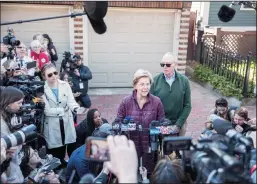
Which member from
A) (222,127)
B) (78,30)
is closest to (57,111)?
(222,127)

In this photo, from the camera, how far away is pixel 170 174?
1949 millimetres

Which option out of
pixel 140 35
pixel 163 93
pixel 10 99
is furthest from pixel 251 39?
pixel 10 99

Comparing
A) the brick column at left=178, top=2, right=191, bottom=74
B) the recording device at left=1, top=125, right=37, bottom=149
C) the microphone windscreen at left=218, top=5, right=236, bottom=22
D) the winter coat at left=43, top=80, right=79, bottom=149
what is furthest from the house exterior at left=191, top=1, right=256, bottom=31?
the recording device at left=1, top=125, right=37, bottom=149

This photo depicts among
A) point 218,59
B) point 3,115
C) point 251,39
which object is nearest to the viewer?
point 3,115

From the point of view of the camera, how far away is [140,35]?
8.20 metres

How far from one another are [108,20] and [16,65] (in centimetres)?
419

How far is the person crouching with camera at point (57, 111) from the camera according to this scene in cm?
392

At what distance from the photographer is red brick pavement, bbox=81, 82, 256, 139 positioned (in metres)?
6.51

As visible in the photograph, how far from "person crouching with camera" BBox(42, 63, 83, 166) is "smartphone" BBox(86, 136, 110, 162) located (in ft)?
6.96

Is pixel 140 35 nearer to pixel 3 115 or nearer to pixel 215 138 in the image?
pixel 3 115

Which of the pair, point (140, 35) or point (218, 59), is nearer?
point (140, 35)

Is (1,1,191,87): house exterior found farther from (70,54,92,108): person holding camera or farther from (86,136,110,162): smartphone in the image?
(86,136,110,162): smartphone

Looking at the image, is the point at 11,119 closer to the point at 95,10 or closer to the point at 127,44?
the point at 95,10

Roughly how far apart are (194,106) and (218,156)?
6044mm
